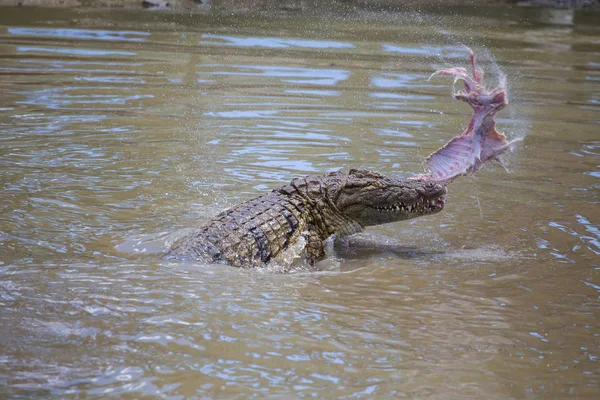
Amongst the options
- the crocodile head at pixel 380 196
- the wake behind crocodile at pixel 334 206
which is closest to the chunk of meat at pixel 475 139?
the wake behind crocodile at pixel 334 206

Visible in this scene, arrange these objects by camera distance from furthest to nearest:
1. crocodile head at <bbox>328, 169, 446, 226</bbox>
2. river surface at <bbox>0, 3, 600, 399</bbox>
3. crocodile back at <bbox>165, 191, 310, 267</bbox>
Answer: crocodile head at <bbox>328, 169, 446, 226</bbox>
crocodile back at <bbox>165, 191, 310, 267</bbox>
river surface at <bbox>0, 3, 600, 399</bbox>

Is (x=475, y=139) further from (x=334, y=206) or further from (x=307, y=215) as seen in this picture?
(x=307, y=215)

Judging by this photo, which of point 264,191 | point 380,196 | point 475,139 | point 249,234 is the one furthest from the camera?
point 264,191

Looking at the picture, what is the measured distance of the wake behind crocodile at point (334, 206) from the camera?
17.4ft

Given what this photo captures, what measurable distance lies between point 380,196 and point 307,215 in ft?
1.85

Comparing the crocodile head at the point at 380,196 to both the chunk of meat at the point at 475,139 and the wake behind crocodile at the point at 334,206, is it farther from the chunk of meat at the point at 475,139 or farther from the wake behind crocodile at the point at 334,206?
the chunk of meat at the point at 475,139

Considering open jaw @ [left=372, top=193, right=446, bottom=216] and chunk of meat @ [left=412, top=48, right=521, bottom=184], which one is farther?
open jaw @ [left=372, top=193, right=446, bottom=216]

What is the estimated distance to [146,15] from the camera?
15906mm

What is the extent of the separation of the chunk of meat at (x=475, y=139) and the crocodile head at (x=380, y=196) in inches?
5.5

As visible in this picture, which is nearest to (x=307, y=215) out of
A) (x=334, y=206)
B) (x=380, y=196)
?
(x=334, y=206)

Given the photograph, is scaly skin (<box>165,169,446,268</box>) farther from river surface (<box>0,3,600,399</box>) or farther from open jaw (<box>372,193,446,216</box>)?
river surface (<box>0,3,600,399</box>)

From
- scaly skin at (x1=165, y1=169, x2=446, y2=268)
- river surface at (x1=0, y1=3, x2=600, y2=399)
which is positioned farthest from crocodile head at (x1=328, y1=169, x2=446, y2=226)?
river surface at (x1=0, y1=3, x2=600, y2=399)

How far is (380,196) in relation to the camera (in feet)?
19.3

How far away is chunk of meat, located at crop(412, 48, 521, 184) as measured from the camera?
18.4 ft
